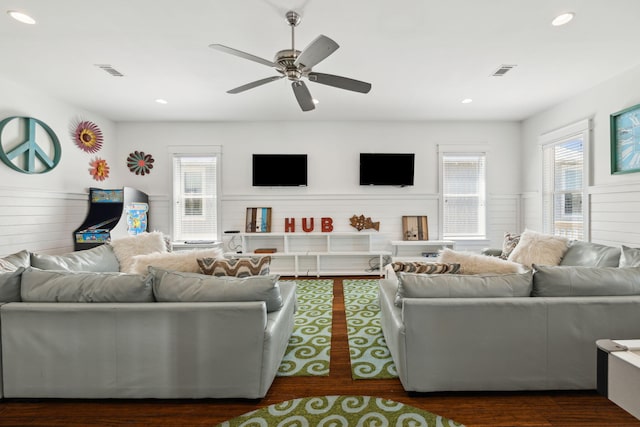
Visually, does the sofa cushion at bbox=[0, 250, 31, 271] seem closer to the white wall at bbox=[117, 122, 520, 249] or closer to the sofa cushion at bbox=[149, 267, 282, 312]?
the sofa cushion at bbox=[149, 267, 282, 312]

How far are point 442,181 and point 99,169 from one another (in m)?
5.69

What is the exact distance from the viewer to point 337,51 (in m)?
2.90

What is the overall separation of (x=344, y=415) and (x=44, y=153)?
15.4 feet

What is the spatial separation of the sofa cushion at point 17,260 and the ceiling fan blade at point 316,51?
250 centimetres

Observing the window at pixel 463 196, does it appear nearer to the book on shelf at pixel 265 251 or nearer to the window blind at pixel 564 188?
the window blind at pixel 564 188

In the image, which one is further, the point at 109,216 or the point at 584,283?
the point at 109,216

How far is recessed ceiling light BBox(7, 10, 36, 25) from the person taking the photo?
230cm

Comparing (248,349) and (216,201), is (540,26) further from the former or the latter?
(216,201)

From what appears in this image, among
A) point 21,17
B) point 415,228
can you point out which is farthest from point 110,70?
point 415,228

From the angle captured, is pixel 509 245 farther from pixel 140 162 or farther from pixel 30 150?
pixel 30 150

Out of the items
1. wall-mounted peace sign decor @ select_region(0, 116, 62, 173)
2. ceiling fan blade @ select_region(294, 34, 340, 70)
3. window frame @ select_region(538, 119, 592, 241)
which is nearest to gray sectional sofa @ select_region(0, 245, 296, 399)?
ceiling fan blade @ select_region(294, 34, 340, 70)

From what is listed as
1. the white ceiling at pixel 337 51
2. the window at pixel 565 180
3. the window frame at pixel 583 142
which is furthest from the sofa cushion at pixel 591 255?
the white ceiling at pixel 337 51

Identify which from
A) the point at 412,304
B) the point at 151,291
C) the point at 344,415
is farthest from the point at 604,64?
the point at 151,291

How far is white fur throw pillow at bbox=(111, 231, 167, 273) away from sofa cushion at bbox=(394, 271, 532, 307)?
304 centimetres
